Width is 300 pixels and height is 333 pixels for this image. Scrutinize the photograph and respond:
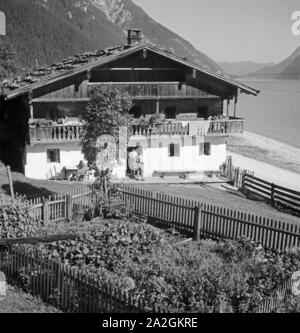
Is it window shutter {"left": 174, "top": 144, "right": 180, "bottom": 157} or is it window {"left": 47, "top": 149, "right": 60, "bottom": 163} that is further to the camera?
window shutter {"left": 174, "top": 144, "right": 180, "bottom": 157}

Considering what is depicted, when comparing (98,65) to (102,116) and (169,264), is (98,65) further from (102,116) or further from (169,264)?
(169,264)

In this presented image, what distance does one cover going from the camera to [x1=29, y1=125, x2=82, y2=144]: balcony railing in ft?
90.0

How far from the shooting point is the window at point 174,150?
105 ft

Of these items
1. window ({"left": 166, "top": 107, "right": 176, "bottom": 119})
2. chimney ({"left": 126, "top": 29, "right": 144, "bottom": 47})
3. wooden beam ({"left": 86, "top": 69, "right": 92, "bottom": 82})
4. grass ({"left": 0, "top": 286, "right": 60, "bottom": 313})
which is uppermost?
chimney ({"left": 126, "top": 29, "right": 144, "bottom": 47})

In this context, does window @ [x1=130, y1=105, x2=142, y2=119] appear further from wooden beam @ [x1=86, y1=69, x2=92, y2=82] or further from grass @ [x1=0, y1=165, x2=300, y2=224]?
grass @ [x1=0, y1=165, x2=300, y2=224]

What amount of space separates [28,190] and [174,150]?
11145 mm

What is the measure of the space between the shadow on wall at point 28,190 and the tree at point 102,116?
3.55 meters

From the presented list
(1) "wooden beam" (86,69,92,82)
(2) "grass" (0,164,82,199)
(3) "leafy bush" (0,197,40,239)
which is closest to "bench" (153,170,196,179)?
(2) "grass" (0,164,82,199)

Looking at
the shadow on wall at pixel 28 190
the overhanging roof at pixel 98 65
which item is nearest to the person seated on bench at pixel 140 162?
the overhanging roof at pixel 98 65

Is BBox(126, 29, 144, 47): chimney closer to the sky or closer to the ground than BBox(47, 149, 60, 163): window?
closer to the sky

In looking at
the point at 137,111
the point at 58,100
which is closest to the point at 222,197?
the point at 137,111

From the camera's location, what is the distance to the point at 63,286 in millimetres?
11578

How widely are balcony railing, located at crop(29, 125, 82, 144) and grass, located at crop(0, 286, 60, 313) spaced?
15.7 m
